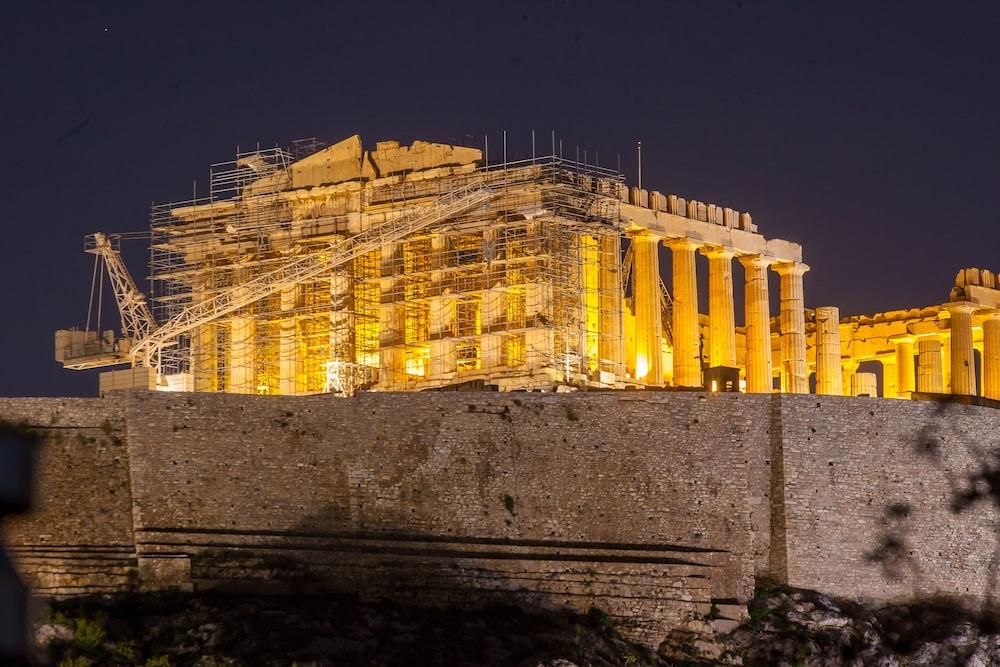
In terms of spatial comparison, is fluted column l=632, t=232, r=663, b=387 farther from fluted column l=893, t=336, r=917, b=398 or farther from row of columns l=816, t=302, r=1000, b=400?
fluted column l=893, t=336, r=917, b=398

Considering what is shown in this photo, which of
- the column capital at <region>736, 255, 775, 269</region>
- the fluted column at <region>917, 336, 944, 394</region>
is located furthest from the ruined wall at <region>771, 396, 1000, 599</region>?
the fluted column at <region>917, 336, 944, 394</region>

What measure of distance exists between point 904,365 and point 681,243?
1655cm

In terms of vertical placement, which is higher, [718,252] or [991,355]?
[718,252]

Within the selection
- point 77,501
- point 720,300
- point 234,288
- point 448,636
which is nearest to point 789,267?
point 720,300

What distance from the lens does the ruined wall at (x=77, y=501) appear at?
116 ft

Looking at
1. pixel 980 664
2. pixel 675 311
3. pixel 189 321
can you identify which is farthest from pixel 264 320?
pixel 980 664

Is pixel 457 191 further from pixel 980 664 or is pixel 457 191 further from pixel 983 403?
pixel 980 664

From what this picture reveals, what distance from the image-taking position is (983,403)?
52.4 metres

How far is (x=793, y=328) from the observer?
66.4 meters

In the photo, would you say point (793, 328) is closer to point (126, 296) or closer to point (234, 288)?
point (234, 288)

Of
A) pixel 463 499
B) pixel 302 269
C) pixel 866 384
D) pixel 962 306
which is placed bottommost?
pixel 463 499

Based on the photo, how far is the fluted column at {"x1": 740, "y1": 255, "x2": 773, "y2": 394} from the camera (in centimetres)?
6406

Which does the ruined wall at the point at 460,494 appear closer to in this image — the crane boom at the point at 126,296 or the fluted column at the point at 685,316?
the fluted column at the point at 685,316

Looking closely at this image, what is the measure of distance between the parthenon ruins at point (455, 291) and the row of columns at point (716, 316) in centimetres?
9
